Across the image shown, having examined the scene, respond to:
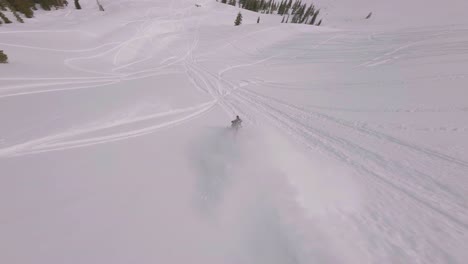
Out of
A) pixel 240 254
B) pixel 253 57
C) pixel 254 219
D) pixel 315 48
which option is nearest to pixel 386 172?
pixel 254 219

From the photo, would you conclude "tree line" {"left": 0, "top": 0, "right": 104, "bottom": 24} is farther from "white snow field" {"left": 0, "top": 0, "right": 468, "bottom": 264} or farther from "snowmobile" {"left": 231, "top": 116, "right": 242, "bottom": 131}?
"snowmobile" {"left": 231, "top": 116, "right": 242, "bottom": 131}

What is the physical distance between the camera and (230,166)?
4234 mm

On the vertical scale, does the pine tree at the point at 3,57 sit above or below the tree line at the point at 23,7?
above

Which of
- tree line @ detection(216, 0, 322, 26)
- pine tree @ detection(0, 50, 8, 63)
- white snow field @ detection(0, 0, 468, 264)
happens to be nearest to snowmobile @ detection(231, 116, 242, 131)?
white snow field @ detection(0, 0, 468, 264)

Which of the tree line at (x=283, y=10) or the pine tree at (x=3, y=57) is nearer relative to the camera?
the pine tree at (x=3, y=57)

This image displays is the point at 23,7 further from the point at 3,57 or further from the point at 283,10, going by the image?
the point at 283,10

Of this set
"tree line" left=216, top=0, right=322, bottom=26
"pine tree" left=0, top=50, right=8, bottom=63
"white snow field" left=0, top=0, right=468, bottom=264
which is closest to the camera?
"white snow field" left=0, top=0, right=468, bottom=264

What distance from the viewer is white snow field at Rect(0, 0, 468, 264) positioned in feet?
9.37

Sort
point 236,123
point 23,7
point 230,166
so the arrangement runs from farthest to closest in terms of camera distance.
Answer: point 23,7 < point 236,123 < point 230,166

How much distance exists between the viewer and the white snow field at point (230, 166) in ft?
9.37

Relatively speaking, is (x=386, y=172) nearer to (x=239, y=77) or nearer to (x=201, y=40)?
(x=239, y=77)

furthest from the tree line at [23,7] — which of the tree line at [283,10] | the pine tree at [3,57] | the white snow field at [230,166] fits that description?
the tree line at [283,10]

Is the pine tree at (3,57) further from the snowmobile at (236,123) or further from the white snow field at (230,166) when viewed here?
the snowmobile at (236,123)

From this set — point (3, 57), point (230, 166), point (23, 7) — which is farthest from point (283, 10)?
point (230, 166)
